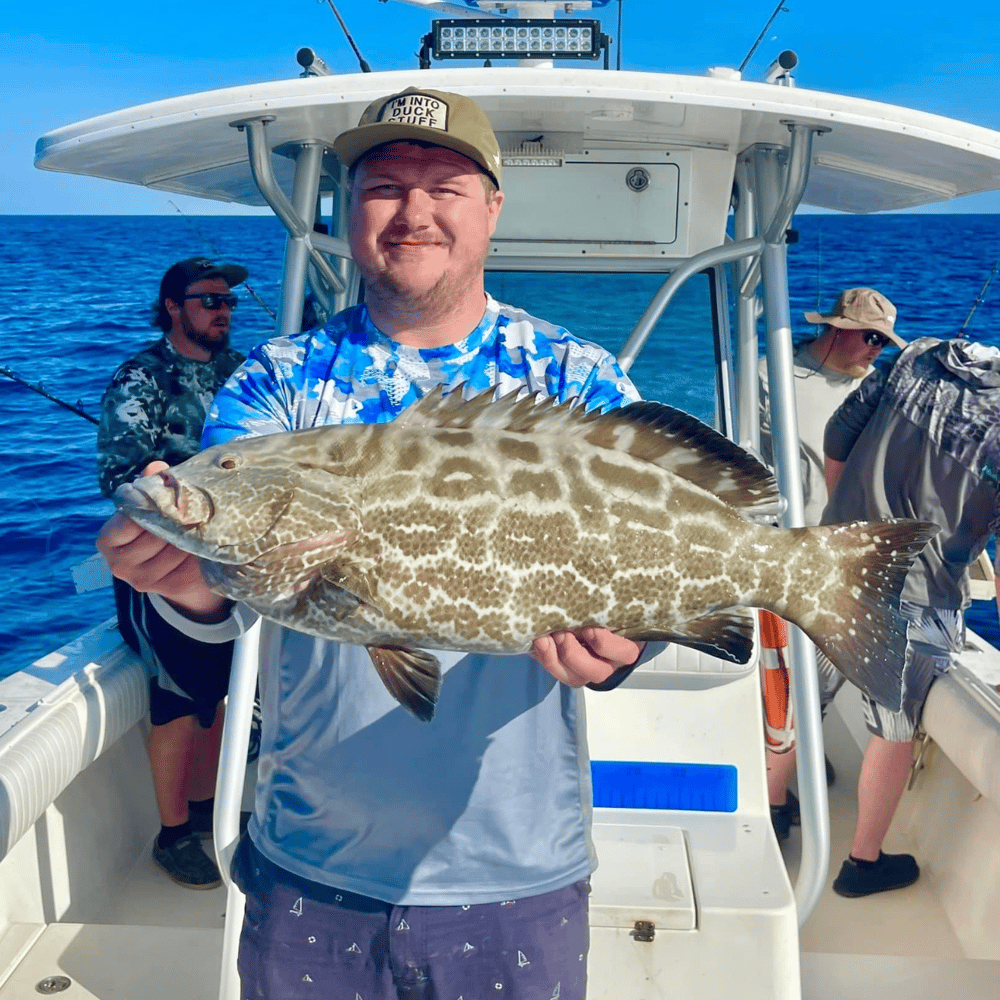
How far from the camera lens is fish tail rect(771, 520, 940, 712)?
6.69ft

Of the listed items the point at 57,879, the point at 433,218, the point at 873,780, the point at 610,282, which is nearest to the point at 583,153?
the point at 610,282

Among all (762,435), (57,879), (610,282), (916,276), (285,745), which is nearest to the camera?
(285,745)

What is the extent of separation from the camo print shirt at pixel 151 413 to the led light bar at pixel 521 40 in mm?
2039

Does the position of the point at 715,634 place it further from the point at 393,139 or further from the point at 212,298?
the point at 212,298

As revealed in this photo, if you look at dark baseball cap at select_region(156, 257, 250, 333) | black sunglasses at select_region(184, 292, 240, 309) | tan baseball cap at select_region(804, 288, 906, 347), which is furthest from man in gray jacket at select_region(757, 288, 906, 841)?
dark baseball cap at select_region(156, 257, 250, 333)

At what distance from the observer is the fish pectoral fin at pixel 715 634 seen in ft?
6.39

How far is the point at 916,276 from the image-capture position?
37750 millimetres

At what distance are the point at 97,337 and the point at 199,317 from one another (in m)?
18.7

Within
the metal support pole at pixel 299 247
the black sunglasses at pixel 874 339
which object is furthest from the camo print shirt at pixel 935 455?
the metal support pole at pixel 299 247

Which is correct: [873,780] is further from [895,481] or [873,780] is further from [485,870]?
[485,870]

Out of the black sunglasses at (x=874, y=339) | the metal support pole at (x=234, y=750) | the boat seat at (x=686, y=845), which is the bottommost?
the boat seat at (x=686, y=845)

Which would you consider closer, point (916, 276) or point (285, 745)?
point (285, 745)

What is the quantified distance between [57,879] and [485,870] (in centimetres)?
295

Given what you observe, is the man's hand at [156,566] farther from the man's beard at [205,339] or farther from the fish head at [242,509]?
the man's beard at [205,339]
